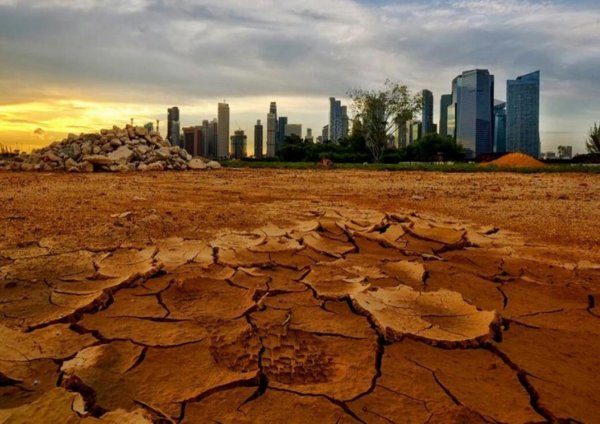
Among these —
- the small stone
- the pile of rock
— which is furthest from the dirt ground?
the small stone

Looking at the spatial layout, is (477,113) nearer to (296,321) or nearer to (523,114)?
(523,114)

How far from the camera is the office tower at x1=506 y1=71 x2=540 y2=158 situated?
162ft

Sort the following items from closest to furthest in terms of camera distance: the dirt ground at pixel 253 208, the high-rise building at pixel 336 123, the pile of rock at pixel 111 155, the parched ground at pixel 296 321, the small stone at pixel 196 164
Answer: the parched ground at pixel 296 321
the dirt ground at pixel 253 208
the pile of rock at pixel 111 155
the small stone at pixel 196 164
the high-rise building at pixel 336 123

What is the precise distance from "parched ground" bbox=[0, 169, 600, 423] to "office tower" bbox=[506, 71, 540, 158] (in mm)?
51835

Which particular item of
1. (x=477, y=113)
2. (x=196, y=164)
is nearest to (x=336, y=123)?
(x=477, y=113)

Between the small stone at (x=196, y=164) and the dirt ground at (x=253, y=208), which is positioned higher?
the small stone at (x=196, y=164)

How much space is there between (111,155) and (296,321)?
41.8 feet

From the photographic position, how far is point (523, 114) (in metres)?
50.3

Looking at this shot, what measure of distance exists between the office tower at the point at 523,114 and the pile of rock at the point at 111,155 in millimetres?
45352

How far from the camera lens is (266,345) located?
169cm

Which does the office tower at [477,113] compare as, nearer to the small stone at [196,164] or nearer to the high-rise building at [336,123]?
the high-rise building at [336,123]

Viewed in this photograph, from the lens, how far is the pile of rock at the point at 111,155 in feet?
40.1

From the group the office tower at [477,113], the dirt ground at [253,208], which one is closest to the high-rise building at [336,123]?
the office tower at [477,113]

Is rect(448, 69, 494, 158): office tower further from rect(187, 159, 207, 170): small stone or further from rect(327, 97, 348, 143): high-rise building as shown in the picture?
rect(187, 159, 207, 170): small stone
